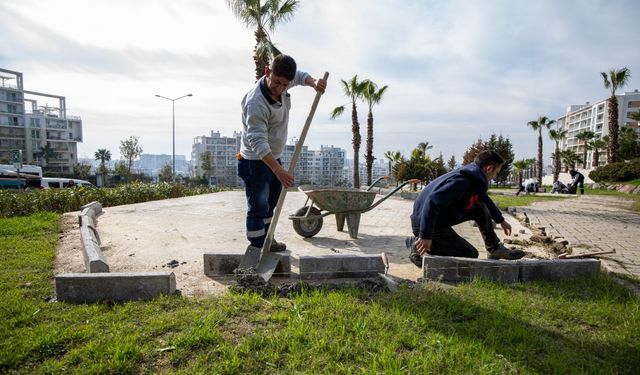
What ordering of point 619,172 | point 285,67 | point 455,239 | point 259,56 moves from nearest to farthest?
point 285,67
point 455,239
point 259,56
point 619,172

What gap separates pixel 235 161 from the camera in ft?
454

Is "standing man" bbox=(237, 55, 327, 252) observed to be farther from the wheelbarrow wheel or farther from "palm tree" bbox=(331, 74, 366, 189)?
"palm tree" bbox=(331, 74, 366, 189)

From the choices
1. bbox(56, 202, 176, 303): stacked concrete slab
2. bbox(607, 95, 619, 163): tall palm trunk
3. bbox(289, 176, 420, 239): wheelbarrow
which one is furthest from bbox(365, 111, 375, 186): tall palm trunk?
bbox(56, 202, 176, 303): stacked concrete slab

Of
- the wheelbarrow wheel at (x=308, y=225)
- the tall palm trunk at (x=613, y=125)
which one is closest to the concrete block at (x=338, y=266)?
the wheelbarrow wheel at (x=308, y=225)

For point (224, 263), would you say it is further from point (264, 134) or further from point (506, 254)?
point (506, 254)

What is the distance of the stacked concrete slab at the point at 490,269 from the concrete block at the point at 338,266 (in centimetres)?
45

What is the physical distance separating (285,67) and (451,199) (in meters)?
1.85

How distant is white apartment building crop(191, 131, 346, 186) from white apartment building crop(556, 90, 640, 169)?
6891cm

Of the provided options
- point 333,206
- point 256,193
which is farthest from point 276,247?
point 333,206

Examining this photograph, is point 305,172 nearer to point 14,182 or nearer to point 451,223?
point 14,182

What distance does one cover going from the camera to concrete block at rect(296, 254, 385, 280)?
3072mm

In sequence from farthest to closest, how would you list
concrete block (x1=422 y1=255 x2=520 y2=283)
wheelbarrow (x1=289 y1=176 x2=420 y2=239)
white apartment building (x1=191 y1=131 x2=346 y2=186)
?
white apartment building (x1=191 y1=131 x2=346 y2=186)
wheelbarrow (x1=289 y1=176 x2=420 y2=239)
concrete block (x1=422 y1=255 x2=520 y2=283)

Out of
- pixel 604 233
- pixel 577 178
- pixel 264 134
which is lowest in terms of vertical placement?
pixel 604 233

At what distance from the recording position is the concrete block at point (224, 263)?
3.20 metres
